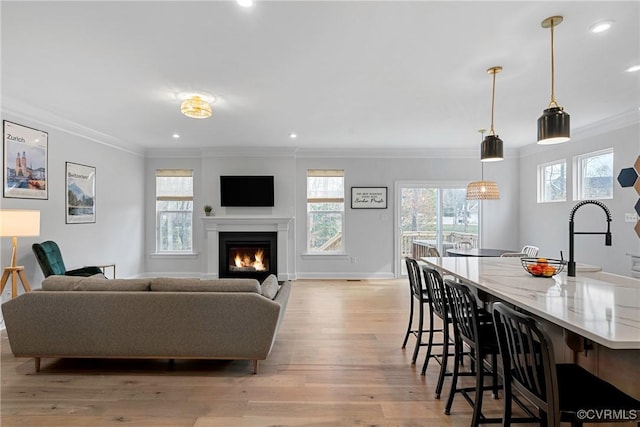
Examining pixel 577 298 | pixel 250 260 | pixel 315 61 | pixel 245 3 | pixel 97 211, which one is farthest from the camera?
pixel 250 260

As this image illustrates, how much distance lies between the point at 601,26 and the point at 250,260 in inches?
236

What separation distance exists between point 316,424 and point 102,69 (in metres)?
3.45

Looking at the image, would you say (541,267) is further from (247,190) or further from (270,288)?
(247,190)

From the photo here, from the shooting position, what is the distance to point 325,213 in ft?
23.0

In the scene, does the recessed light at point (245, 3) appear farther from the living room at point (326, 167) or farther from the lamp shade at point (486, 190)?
the lamp shade at point (486, 190)

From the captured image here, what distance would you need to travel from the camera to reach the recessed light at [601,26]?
2.34m

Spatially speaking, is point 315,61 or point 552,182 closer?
point 315,61

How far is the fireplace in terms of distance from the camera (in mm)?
6688

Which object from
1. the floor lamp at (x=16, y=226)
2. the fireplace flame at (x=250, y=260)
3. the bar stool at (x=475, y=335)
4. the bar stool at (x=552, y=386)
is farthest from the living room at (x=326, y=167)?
the bar stool at (x=552, y=386)

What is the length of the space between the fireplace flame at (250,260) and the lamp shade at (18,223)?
11.6 ft

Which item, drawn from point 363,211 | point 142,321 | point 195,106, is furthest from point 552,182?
point 142,321

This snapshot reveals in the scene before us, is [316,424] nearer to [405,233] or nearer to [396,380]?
[396,380]

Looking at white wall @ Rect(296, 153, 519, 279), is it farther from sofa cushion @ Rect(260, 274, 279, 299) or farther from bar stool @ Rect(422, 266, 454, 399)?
bar stool @ Rect(422, 266, 454, 399)

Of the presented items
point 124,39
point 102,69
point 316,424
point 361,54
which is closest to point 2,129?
point 102,69
